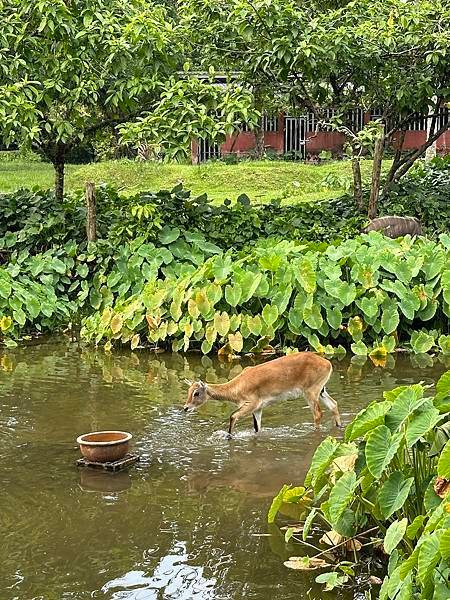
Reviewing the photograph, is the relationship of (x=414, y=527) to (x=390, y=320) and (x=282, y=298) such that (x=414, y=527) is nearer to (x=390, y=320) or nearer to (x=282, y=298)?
(x=390, y=320)

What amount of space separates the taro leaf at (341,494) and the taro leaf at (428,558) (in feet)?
3.54

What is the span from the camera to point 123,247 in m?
13.7

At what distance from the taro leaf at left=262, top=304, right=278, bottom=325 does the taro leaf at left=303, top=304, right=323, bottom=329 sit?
1.12ft

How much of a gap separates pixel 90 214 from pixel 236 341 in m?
3.96

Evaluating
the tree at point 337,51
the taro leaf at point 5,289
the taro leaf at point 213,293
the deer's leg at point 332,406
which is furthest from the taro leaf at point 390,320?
the taro leaf at point 5,289

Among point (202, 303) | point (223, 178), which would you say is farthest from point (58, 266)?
point (223, 178)

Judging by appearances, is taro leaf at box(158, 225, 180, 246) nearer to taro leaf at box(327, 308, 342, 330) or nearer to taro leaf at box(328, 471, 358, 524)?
taro leaf at box(327, 308, 342, 330)

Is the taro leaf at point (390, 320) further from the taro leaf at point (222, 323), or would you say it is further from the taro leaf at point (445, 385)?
the taro leaf at point (445, 385)

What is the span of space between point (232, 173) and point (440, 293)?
14.6 metres

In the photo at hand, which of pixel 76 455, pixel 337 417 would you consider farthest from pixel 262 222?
pixel 76 455

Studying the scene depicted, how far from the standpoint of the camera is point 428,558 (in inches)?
160

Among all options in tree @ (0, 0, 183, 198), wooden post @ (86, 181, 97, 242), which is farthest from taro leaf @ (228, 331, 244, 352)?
tree @ (0, 0, 183, 198)

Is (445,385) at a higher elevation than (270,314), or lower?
higher

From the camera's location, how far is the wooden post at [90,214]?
1374cm
